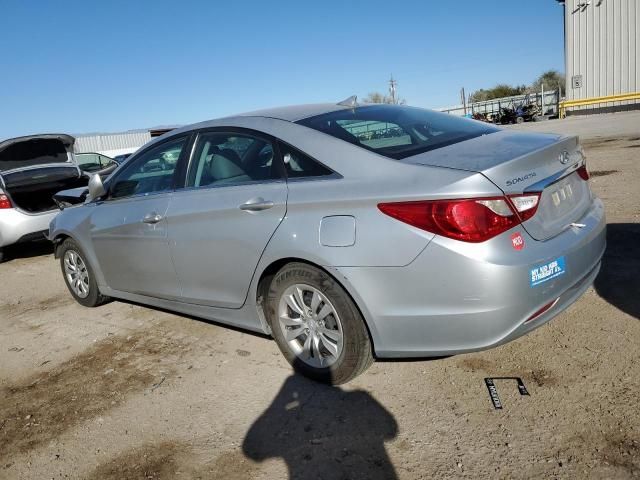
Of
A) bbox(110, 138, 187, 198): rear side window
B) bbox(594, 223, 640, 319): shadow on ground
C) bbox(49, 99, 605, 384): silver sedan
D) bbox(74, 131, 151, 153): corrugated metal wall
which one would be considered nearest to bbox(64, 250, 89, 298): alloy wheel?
bbox(110, 138, 187, 198): rear side window

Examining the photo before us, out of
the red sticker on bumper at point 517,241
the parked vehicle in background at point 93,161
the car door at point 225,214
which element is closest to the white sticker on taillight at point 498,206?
the red sticker on bumper at point 517,241

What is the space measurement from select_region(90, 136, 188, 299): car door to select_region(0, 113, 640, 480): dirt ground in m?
0.49

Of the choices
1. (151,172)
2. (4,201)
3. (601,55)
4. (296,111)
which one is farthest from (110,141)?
(296,111)

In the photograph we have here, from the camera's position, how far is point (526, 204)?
253 cm

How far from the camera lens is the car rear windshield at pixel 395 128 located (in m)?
2.99

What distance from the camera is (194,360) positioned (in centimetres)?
371

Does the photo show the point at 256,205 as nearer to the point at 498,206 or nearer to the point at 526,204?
the point at 498,206

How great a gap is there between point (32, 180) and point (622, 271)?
7743mm

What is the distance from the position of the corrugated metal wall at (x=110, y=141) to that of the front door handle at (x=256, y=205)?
39969mm

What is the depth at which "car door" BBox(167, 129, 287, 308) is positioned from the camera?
124 inches

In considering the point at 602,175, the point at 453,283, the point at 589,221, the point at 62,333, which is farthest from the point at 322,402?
A: the point at 602,175

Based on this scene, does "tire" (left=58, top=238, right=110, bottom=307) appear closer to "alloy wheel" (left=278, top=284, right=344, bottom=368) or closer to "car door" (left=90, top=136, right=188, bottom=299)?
"car door" (left=90, top=136, right=188, bottom=299)

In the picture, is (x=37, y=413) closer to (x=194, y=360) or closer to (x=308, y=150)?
(x=194, y=360)

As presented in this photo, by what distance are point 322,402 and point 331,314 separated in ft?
1.62
